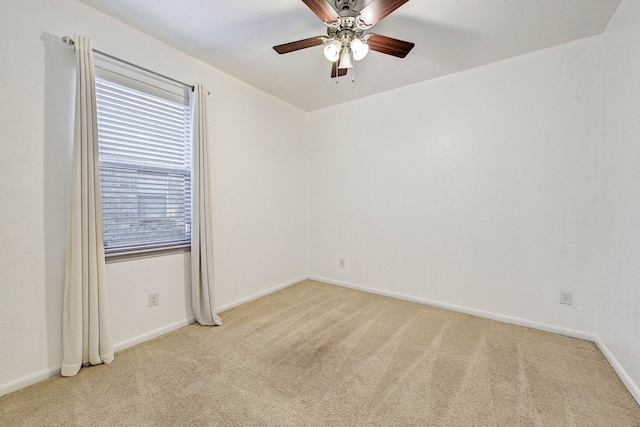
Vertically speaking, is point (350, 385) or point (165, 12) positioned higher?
point (165, 12)

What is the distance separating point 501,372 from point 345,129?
305 cm

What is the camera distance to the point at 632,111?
1748 millimetres

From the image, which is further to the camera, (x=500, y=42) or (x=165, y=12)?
(x=500, y=42)

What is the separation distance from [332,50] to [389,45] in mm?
423

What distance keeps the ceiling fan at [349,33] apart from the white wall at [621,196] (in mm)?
1489

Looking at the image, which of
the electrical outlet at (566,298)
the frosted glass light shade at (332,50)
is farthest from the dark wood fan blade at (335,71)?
the electrical outlet at (566,298)

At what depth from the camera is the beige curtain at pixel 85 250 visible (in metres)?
1.79

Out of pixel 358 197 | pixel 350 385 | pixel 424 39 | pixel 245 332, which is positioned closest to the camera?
pixel 350 385

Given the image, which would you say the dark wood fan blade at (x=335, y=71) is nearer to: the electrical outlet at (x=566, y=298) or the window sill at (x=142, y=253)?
the window sill at (x=142, y=253)

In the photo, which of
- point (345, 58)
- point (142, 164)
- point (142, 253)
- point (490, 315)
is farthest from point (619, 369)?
point (142, 164)

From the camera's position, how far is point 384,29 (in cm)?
211

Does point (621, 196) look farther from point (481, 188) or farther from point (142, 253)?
point (142, 253)

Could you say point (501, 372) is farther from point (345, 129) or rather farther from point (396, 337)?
point (345, 129)

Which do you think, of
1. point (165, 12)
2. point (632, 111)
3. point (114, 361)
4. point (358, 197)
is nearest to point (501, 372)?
point (632, 111)
